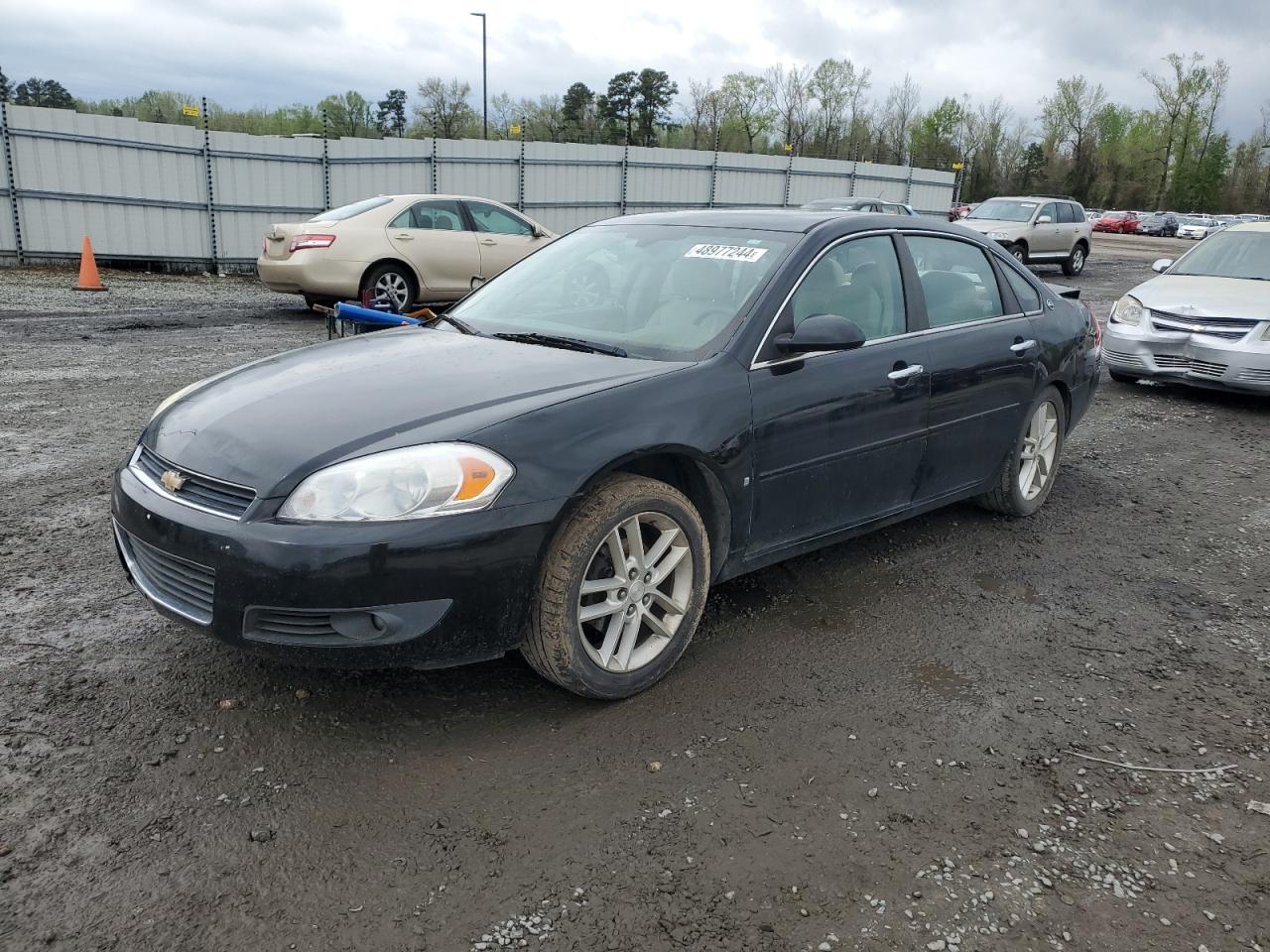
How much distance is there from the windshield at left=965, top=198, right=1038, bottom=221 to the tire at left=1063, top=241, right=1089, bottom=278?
1.79 m

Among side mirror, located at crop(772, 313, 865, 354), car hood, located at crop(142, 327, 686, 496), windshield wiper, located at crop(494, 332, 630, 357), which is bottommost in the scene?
A: car hood, located at crop(142, 327, 686, 496)

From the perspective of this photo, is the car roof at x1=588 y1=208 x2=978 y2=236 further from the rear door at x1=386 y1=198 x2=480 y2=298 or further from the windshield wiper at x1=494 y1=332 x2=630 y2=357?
the rear door at x1=386 y1=198 x2=480 y2=298

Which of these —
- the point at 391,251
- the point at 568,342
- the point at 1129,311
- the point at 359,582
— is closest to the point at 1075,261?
the point at 1129,311

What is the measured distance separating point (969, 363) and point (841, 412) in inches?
39.9

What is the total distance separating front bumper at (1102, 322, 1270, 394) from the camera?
821 cm

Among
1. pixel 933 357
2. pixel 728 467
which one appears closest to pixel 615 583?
pixel 728 467

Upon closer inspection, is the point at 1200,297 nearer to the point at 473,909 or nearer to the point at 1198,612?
the point at 1198,612

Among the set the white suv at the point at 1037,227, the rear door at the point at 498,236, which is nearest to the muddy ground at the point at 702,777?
the rear door at the point at 498,236

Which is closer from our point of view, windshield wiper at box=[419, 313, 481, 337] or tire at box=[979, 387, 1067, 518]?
windshield wiper at box=[419, 313, 481, 337]

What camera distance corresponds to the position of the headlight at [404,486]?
8.91 ft

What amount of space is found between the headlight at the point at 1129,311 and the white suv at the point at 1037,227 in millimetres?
11931

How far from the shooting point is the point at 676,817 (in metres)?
2.64

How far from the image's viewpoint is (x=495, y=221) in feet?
41.6

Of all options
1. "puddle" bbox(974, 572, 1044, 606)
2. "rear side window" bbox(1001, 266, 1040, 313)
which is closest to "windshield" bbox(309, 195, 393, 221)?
"rear side window" bbox(1001, 266, 1040, 313)
